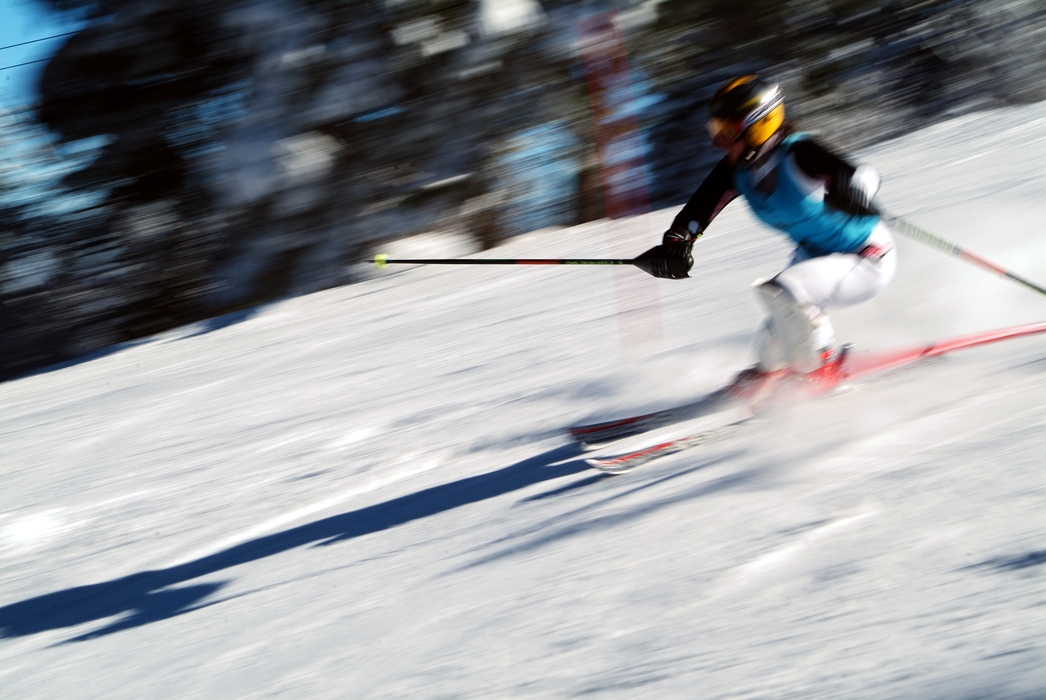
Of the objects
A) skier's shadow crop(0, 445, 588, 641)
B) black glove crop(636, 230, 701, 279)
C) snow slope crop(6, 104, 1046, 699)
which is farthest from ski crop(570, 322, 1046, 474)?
black glove crop(636, 230, 701, 279)

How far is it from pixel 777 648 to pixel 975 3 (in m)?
13.8

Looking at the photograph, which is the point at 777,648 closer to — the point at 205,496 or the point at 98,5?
the point at 205,496

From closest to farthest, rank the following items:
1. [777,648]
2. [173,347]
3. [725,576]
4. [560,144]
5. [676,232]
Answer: [777,648], [725,576], [676,232], [173,347], [560,144]

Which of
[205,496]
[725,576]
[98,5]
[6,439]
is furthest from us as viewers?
[98,5]

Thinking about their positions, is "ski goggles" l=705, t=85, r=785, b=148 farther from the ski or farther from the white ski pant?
the ski

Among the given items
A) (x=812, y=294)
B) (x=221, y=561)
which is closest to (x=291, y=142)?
(x=221, y=561)

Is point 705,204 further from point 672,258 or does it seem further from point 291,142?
point 291,142

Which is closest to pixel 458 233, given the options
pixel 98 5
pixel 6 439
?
pixel 98 5

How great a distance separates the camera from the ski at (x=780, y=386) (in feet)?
9.26

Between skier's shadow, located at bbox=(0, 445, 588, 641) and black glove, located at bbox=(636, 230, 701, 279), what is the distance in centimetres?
70

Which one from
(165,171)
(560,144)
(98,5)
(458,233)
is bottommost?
(458,233)

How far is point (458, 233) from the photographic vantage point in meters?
10.9

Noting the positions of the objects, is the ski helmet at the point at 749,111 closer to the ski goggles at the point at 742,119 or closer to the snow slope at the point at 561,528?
the ski goggles at the point at 742,119

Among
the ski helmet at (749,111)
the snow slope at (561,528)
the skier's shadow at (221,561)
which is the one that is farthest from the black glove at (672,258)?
the skier's shadow at (221,561)
